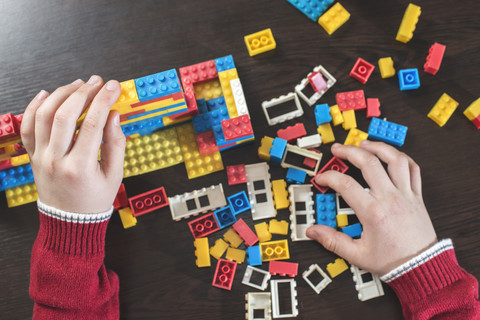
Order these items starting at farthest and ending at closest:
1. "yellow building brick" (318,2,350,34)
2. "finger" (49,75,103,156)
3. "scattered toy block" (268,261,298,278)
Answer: "yellow building brick" (318,2,350,34)
"scattered toy block" (268,261,298,278)
"finger" (49,75,103,156)

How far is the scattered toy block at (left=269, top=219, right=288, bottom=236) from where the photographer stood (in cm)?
95

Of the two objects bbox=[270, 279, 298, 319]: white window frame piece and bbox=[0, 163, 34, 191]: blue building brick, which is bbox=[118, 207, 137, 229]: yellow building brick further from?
bbox=[270, 279, 298, 319]: white window frame piece

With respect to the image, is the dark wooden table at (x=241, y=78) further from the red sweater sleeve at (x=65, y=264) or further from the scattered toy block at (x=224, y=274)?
the red sweater sleeve at (x=65, y=264)

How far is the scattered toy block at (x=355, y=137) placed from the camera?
99cm

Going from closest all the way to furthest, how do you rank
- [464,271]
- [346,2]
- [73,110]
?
[73,110] → [464,271] → [346,2]

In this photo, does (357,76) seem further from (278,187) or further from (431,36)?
(278,187)

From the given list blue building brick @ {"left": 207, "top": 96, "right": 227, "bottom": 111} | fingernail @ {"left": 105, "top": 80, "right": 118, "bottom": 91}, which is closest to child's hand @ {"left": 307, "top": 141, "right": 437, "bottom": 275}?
blue building brick @ {"left": 207, "top": 96, "right": 227, "bottom": 111}

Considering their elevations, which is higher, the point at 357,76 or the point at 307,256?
the point at 357,76

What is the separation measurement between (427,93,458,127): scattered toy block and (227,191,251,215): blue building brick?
54 cm

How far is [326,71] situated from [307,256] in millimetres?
496

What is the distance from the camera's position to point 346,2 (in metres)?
1.06

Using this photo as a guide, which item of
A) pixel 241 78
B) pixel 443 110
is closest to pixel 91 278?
pixel 241 78

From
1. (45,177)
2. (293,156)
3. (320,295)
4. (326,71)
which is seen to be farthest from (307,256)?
(45,177)

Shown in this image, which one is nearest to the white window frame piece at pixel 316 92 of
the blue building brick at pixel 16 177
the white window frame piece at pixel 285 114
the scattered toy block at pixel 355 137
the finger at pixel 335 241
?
the white window frame piece at pixel 285 114
